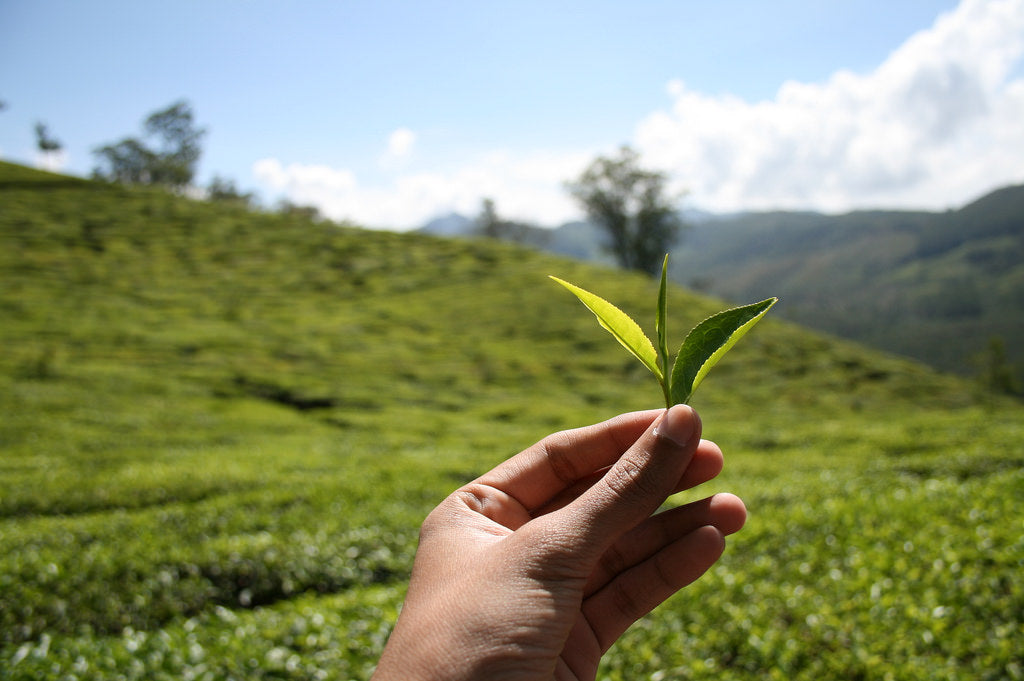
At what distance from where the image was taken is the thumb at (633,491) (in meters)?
1.64

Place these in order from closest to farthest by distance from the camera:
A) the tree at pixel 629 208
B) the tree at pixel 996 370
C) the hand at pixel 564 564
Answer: the hand at pixel 564 564
the tree at pixel 996 370
the tree at pixel 629 208

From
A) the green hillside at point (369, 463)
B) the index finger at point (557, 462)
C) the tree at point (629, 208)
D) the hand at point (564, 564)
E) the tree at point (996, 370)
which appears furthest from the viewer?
the tree at point (629, 208)

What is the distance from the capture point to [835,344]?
1249 inches

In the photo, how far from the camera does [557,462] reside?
2.19m

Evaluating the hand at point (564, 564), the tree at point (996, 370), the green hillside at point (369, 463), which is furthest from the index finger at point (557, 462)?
the tree at point (996, 370)

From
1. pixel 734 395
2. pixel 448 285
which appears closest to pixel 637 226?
pixel 448 285

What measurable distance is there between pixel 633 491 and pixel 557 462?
574mm

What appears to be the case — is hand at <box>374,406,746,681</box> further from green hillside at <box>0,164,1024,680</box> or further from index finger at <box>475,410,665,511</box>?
green hillside at <box>0,164,1024,680</box>

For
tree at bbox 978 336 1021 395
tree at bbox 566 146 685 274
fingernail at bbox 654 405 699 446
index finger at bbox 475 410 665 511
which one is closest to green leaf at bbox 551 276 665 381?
fingernail at bbox 654 405 699 446

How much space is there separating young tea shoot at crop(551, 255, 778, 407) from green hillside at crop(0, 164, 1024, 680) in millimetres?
3914

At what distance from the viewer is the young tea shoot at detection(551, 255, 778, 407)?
1.69 m

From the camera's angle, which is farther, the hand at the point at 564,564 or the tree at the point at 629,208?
the tree at the point at 629,208

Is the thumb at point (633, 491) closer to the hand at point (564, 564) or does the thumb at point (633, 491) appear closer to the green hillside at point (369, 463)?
the hand at point (564, 564)

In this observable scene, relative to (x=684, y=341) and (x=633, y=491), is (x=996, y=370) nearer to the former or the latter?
(x=684, y=341)
